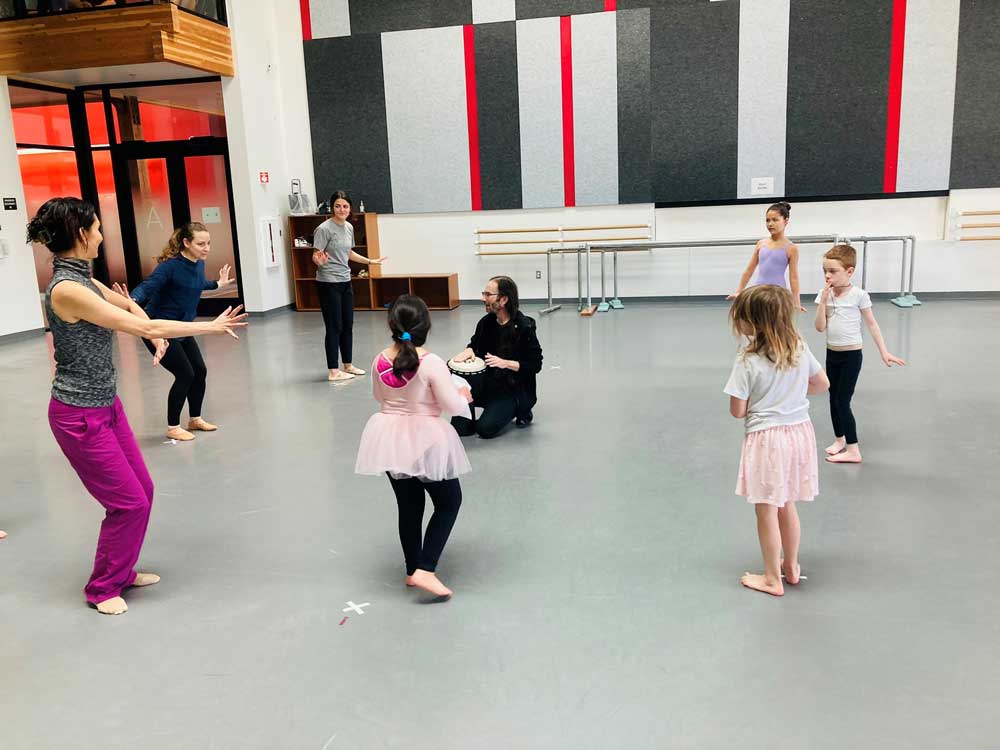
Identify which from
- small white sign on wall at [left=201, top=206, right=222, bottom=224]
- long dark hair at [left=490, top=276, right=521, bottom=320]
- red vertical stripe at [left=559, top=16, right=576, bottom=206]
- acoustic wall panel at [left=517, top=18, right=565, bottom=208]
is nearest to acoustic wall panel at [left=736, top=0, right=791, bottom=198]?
red vertical stripe at [left=559, top=16, right=576, bottom=206]

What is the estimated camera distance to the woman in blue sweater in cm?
476

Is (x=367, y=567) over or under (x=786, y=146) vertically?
under

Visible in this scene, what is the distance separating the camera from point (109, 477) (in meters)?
2.79

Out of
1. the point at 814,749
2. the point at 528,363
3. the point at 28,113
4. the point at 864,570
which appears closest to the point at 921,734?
the point at 814,749

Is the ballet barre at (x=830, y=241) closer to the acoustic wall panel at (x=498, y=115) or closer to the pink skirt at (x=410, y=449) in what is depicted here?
the acoustic wall panel at (x=498, y=115)

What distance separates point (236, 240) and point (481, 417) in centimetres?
719

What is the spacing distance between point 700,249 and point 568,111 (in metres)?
2.60

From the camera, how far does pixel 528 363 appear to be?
4.92 meters

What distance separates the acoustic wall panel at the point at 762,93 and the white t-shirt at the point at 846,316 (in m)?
6.86

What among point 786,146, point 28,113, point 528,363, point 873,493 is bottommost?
point 873,493

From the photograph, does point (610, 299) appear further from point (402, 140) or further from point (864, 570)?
point (864, 570)

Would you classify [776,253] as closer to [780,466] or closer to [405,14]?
[780,466]

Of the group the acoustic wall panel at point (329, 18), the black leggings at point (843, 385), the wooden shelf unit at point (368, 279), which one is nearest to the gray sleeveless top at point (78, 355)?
the black leggings at point (843, 385)

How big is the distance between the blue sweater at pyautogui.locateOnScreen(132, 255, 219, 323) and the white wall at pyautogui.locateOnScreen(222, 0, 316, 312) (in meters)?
5.92
